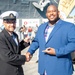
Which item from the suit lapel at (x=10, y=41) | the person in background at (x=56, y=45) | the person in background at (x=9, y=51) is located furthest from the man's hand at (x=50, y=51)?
the suit lapel at (x=10, y=41)

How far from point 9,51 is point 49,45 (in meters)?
0.66

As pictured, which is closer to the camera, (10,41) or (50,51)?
(10,41)

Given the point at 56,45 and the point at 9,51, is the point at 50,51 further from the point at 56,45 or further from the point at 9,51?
the point at 9,51

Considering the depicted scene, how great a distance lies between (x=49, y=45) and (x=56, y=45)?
3.7 inches

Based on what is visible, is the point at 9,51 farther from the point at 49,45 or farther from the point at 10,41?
the point at 49,45

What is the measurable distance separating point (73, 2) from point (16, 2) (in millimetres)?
4560

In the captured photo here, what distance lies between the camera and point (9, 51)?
11.3ft

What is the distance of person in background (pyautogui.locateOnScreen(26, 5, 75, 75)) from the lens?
3.83 metres

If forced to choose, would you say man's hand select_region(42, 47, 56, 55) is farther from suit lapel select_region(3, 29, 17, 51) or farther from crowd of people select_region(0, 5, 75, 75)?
suit lapel select_region(3, 29, 17, 51)

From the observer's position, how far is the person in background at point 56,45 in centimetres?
383

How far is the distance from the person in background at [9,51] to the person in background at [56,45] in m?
0.30

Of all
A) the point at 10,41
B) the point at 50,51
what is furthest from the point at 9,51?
the point at 50,51

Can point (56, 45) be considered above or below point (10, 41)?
below

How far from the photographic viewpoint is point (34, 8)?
2458 centimetres
